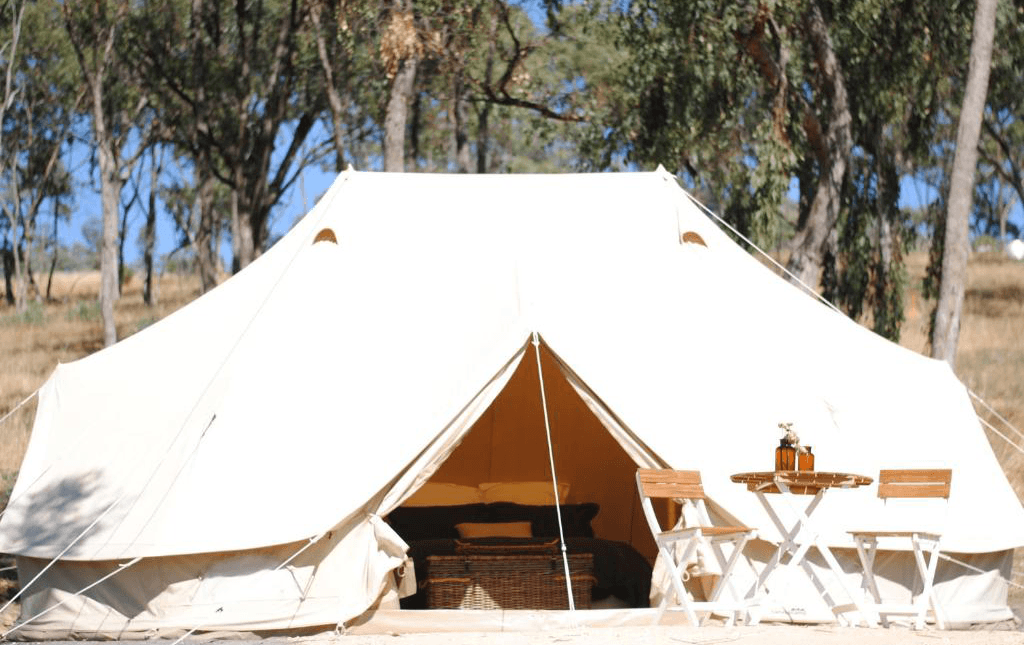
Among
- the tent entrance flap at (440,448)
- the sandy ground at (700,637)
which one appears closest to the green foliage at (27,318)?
the tent entrance flap at (440,448)

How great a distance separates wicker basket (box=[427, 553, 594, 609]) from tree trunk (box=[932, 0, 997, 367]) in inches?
184

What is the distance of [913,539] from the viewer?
20.0 feet

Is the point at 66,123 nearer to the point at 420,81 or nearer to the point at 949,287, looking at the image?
the point at 420,81

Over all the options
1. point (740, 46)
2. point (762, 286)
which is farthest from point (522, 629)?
point (740, 46)

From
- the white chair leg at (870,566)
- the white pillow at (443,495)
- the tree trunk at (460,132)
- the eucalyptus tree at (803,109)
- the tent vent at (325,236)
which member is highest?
the tree trunk at (460,132)

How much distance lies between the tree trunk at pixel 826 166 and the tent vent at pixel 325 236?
17.7 ft

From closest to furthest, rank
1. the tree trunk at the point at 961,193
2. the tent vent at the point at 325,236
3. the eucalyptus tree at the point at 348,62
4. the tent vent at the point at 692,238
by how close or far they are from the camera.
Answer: the tent vent at the point at 325,236 → the tent vent at the point at 692,238 → the tree trunk at the point at 961,193 → the eucalyptus tree at the point at 348,62

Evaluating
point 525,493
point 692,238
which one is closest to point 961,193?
point 692,238

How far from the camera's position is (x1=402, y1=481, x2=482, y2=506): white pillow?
28.8ft

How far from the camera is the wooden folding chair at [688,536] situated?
5.72 metres

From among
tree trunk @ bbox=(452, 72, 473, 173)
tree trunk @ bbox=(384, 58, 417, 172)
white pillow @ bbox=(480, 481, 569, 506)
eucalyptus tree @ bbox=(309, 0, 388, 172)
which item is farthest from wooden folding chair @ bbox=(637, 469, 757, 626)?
tree trunk @ bbox=(452, 72, 473, 173)

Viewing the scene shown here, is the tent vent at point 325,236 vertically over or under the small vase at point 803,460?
over

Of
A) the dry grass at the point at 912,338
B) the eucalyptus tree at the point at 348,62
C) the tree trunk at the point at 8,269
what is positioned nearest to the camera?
the dry grass at the point at 912,338

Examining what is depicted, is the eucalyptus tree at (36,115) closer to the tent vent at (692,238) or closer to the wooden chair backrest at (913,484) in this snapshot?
the tent vent at (692,238)
